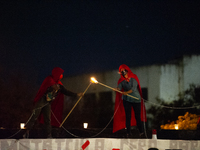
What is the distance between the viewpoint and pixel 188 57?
7664 millimetres

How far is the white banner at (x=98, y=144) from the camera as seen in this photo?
491 cm

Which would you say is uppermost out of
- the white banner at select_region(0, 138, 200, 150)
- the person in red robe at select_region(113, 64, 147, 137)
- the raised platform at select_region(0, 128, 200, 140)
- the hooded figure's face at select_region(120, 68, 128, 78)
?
the hooded figure's face at select_region(120, 68, 128, 78)

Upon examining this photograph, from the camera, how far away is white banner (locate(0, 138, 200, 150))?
4914 millimetres

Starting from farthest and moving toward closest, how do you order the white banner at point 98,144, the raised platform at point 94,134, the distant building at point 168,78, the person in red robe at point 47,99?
the distant building at point 168,78
the person in red robe at point 47,99
the raised platform at point 94,134
the white banner at point 98,144

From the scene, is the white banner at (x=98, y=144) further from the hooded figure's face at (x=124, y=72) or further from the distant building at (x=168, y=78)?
the distant building at (x=168, y=78)

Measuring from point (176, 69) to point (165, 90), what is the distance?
70cm

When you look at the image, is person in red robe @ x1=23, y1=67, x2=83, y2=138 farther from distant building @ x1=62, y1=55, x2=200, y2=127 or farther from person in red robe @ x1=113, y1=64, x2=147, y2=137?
distant building @ x1=62, y1=55, x2=200, y2=127

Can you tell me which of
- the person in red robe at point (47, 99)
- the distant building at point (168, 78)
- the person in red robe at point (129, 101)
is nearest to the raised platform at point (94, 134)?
the person in red robe at point (129, 101)

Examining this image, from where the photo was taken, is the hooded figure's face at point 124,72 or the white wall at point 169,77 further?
the white wall at point 169,77

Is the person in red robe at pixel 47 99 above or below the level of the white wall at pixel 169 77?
below

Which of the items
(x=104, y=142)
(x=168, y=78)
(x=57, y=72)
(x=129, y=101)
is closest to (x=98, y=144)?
(x=104, y=142)

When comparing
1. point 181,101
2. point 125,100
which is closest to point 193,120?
point 181,101

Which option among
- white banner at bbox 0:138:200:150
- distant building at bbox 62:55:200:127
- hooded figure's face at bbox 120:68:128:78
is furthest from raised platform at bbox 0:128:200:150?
distant building at bbox 62:55:200:127

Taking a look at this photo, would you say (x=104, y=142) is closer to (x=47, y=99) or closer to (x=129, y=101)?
(x=129, y=101)
